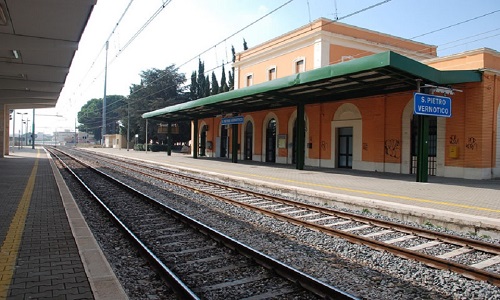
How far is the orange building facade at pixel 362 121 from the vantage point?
16.5 meters

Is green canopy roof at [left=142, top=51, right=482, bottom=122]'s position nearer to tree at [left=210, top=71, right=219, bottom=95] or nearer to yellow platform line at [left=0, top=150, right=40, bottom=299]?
yellow platform line at [left=0, top=150, right=40, bottom=299]

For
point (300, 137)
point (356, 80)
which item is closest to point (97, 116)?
point (300, 137)

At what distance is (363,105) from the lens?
21.2 m

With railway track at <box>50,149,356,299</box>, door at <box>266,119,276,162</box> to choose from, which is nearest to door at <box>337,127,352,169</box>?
door at <box>266,119,276,162</box>

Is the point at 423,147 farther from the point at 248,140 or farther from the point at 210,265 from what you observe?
the point at 248,140

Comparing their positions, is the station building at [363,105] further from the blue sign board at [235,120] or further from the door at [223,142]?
the door at [223,142]

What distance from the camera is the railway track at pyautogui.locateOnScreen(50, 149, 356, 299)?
4469mm

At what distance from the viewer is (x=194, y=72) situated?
221 ft

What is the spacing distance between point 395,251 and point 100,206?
295 inches

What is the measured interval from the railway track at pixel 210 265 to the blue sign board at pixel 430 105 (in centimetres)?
970

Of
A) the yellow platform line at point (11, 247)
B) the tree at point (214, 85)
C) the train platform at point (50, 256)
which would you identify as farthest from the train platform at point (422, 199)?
the tree at point (214, 85)

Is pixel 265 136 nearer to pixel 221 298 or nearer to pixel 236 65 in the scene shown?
pixel 236 65

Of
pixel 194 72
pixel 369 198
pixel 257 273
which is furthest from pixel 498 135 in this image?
pixel 194 72

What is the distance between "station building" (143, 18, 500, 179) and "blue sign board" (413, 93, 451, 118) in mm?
522
